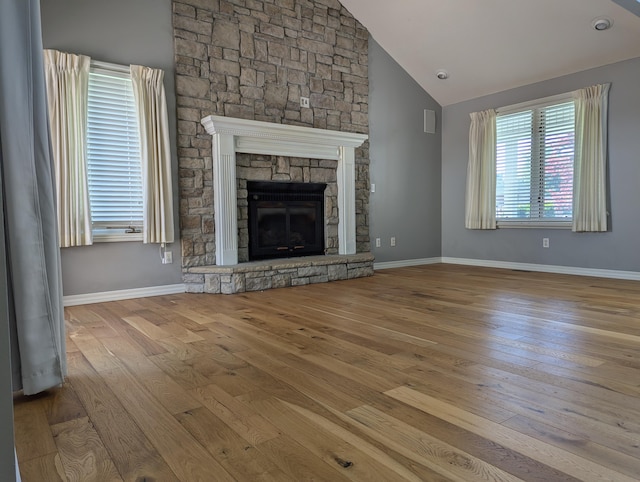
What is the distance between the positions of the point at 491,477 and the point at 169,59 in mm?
4394

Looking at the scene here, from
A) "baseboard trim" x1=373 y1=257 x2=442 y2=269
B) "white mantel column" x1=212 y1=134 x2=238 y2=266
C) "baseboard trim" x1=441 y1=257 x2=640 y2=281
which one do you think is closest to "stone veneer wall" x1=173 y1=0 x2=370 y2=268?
"white mantel column" x1=212 y1=134 x2=238 y2=266

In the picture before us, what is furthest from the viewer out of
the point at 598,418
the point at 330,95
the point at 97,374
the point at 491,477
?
the point at 330,95

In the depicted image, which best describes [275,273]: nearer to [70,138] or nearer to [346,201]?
[346,201]

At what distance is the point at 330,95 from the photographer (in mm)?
5453

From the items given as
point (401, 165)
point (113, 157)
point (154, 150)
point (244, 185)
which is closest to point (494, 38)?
point (401, 165)

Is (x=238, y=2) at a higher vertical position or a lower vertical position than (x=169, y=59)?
higher

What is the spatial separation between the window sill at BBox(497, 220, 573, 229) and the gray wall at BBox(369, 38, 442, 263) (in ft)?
3.44

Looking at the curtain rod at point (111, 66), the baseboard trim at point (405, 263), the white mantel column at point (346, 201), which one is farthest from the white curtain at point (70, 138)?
the baseboard trim at point (405, 263)

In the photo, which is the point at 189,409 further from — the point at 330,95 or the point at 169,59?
the point at 330,95

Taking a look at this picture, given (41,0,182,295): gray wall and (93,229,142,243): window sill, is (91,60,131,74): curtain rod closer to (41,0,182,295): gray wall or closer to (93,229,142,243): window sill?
(41,0,182,295): gray wall

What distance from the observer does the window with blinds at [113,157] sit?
3895mm

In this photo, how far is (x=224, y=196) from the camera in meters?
4.45

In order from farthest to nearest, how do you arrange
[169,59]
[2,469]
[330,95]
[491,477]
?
[330,95] < [169,59] < [491,477] < [2,469]

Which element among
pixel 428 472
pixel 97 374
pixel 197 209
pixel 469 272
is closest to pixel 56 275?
pixel 97 374
